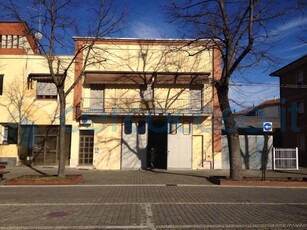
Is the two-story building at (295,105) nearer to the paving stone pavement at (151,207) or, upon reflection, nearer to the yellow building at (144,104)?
the yellow building at (144,104)

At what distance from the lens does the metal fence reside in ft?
78.6

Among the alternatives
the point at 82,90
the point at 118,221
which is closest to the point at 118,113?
the point at 82,90

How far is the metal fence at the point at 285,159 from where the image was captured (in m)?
24.0

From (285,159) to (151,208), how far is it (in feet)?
55.4

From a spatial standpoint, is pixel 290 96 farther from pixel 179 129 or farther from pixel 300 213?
pixel 300 213

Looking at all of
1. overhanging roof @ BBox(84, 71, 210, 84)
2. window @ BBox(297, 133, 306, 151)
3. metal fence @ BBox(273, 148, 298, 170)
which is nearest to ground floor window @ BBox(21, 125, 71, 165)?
overhanging roof @ BBox(84, 71, 210, 84)

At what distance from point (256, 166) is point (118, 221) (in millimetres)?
17992

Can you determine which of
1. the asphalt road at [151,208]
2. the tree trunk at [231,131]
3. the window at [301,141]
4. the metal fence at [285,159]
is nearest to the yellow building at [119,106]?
the metal fence at [285,159]

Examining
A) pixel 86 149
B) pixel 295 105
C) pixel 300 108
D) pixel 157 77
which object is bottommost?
pixel 86 149

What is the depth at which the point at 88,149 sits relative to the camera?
2392 cm

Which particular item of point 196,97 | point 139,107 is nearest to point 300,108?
point 196,97

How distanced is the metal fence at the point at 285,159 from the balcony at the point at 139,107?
540cm

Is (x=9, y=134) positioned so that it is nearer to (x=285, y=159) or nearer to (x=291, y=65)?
(x=285, y=159)

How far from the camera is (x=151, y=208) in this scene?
9.70m
